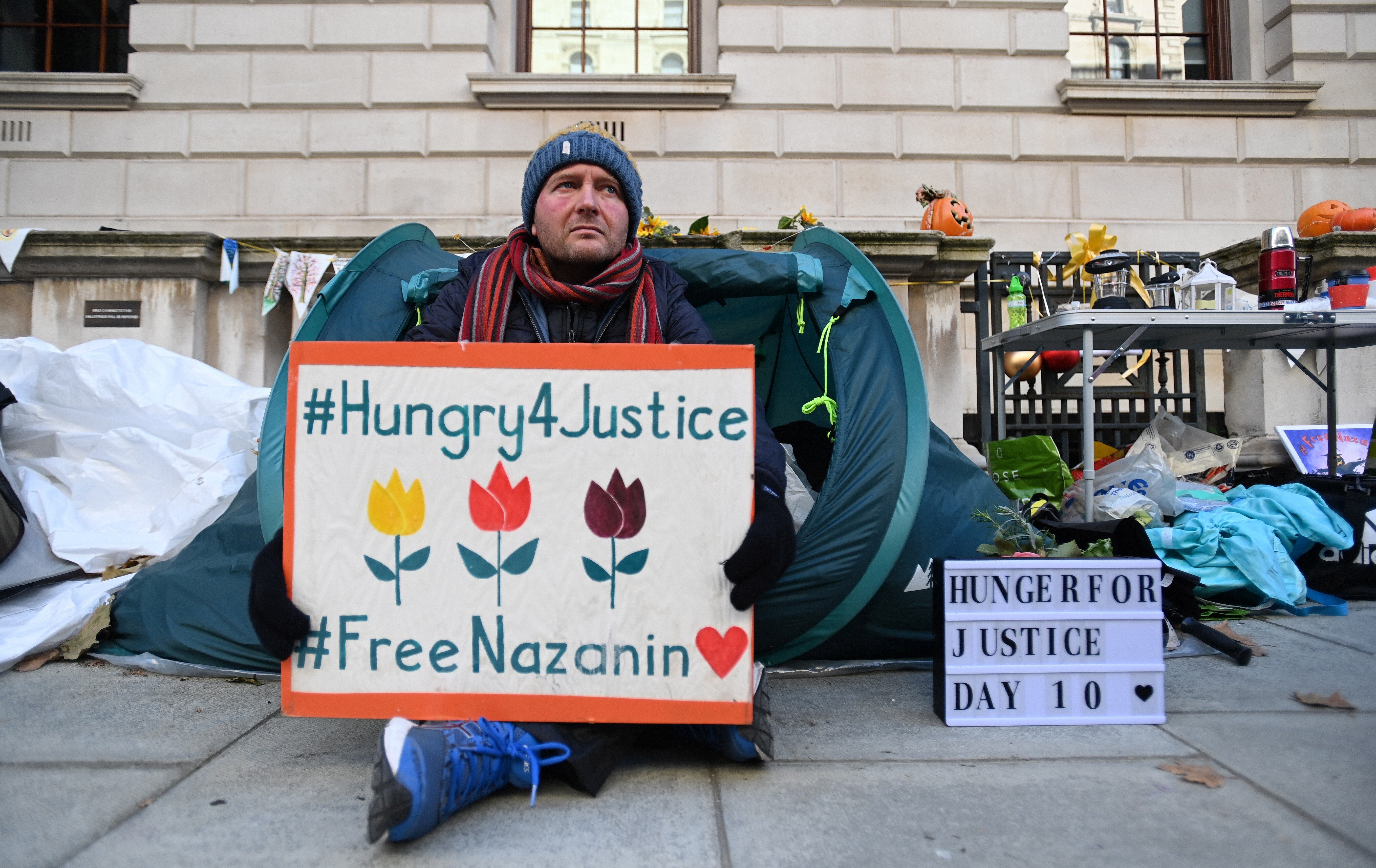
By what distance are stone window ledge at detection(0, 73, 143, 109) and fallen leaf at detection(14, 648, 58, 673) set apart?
6.24m

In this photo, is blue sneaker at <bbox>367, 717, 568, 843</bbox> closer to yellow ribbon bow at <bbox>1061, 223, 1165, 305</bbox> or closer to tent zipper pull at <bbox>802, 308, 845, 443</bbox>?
tent zipper pull at <bbox>802, 308, 845, 443</bbox>

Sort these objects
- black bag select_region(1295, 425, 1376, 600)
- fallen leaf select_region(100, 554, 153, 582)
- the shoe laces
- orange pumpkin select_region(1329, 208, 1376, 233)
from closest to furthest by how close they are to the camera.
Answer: the shoe laces → fallen leaf select_region(100, 554, 153, 582) → black bag select_region(1295, 425, 1376, 600) → orange pumpkin select_region(1329, 208, 1376, 233)

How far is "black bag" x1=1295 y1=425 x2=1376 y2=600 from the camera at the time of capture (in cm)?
338

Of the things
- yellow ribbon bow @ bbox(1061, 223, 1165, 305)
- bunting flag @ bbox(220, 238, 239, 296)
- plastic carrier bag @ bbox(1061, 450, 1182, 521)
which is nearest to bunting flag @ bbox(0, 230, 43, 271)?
bunting flag @ bbox(220, 238, 239, 296)

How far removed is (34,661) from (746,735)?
8.00ft

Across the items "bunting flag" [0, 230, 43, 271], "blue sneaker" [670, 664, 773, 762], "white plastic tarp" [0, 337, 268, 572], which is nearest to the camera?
"blue sneaker" [670, 664, 773, 762]

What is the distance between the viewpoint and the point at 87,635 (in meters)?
2.69

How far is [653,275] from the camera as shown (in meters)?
2.35

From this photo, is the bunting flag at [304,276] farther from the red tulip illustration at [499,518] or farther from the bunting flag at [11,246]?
the red tulip illustration at [499,518]

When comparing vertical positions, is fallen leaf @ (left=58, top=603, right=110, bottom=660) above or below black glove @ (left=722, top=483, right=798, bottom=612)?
→ below

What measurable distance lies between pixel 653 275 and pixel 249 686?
5.94 feet

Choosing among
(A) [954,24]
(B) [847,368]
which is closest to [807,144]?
(A) [954,24]

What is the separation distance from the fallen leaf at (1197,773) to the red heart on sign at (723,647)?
1005mm

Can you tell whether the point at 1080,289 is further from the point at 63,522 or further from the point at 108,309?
the point at 108,309
